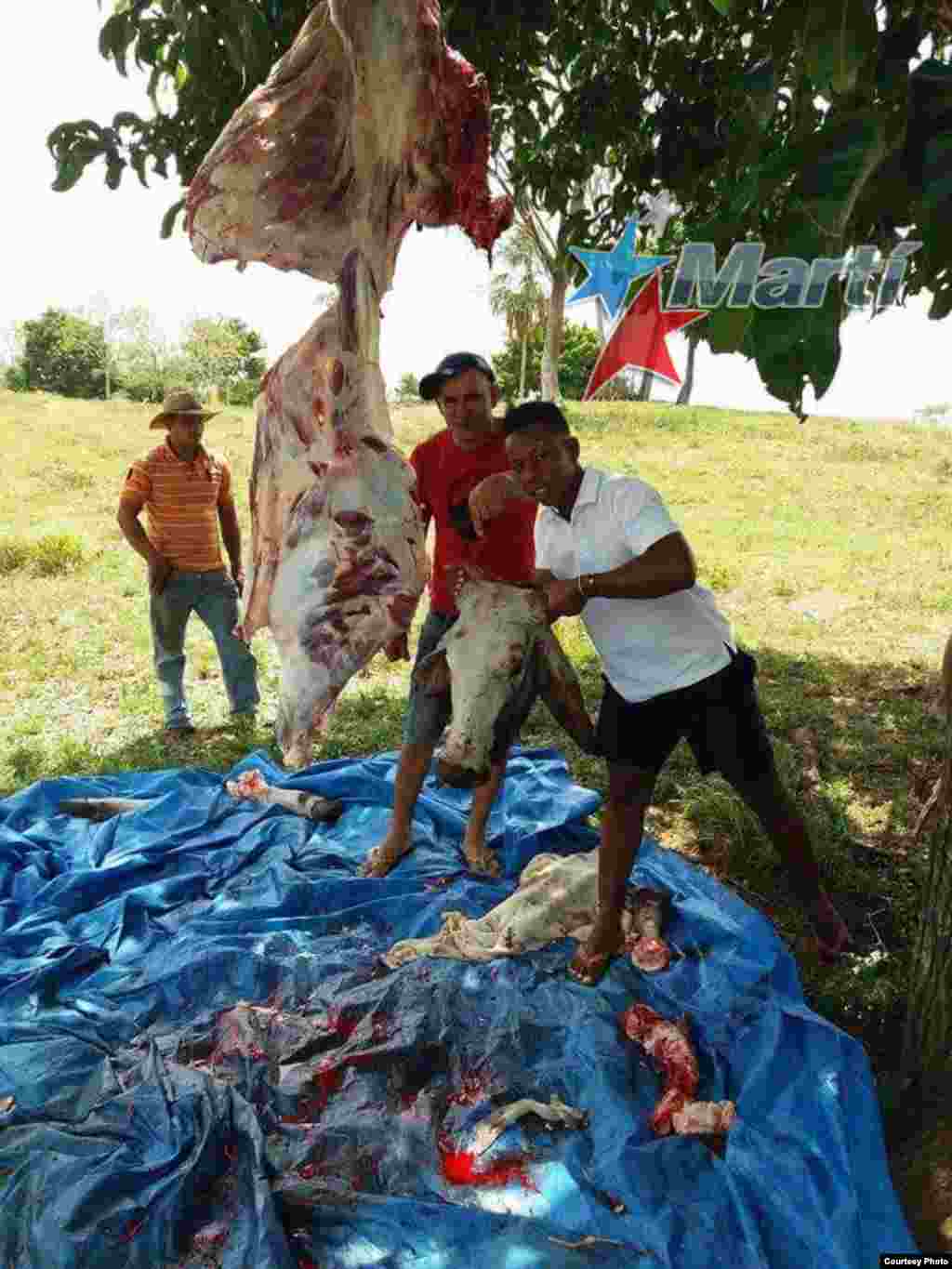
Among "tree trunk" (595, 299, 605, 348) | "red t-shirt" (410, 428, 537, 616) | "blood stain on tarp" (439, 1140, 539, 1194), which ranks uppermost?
"tree trunk" (595, 299, 605, 348)

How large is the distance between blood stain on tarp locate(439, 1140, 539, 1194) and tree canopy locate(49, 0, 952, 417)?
6.73ft

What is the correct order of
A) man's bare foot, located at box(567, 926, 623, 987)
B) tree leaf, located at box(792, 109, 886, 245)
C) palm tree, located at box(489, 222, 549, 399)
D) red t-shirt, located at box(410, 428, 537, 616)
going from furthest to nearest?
palm tree, located at box(489, 222, 549, 399)
red t-shirt, located at box(410, 428, 537, 616)
man's bare foot, located at box(567, 926, 623, 987)
tree leaf, located at box(792, 109, 886, 245)

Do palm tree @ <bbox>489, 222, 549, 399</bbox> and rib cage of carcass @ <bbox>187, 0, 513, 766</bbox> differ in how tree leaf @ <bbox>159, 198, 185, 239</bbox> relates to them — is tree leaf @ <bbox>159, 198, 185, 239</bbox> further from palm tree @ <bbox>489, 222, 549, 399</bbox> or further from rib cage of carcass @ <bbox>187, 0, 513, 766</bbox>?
palm tree @ <bbox>489, 222, 549, 399</bbox>

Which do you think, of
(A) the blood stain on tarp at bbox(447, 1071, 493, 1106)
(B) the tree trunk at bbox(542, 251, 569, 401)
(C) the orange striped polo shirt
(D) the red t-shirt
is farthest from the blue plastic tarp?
(B) the tree trunk at bbox(542, 251, 569, 401)

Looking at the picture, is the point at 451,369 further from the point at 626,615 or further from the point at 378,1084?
the point at 378,1084

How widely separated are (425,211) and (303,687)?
1264 millimetres

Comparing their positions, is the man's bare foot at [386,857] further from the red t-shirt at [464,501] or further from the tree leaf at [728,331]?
the tree leaf at [728,331]

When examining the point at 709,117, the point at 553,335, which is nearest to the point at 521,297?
the point at 553,335

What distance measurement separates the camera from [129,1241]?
220cm

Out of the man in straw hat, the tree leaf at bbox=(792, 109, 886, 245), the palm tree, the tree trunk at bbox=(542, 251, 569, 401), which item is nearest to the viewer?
the tree leaf at bbox=(792, 109, 886, 245)

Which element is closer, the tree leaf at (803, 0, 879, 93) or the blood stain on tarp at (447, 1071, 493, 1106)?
the tree leaf at (803, 0, 879, 93)

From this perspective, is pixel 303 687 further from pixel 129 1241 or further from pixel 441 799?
pixel 441 799

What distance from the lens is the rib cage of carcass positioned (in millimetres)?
2262

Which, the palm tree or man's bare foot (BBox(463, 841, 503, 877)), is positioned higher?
the palm tree
